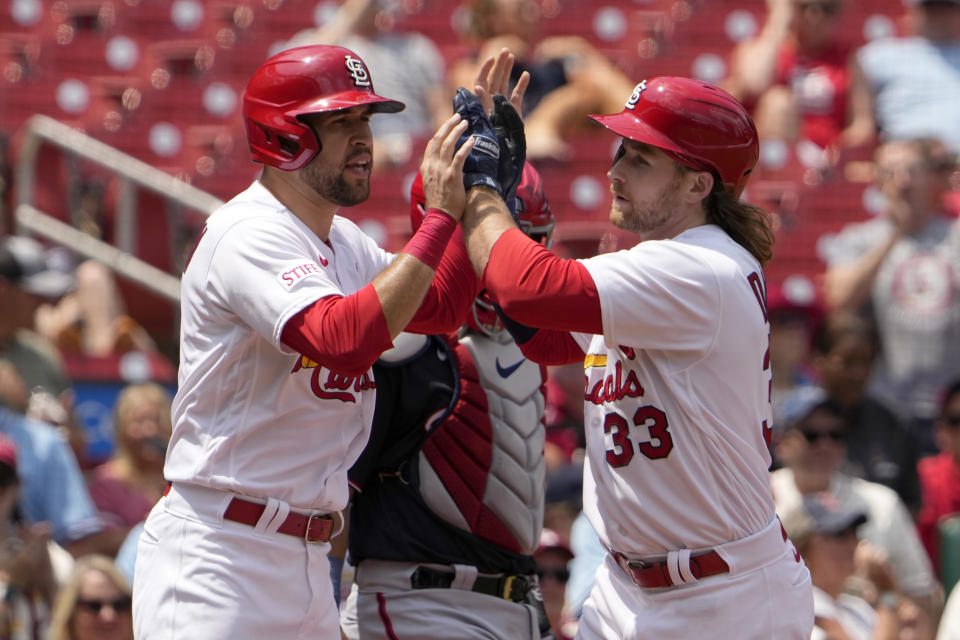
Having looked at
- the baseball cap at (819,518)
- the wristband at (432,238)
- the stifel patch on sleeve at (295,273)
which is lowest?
the baseball cap at (819,518)

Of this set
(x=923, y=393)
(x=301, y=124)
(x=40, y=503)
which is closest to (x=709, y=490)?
(x=301, y=124)

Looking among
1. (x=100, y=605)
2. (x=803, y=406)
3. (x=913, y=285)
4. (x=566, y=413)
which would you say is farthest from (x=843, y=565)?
(x=100, y=605)

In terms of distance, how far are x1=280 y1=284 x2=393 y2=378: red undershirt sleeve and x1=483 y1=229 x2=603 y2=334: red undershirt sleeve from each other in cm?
28

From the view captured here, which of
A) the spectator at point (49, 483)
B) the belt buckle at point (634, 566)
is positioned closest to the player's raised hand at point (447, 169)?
the belt buckle at point (634, 566)

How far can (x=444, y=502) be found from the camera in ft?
12.2

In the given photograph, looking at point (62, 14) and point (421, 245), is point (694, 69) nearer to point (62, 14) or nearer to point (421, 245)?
point (62, 14)

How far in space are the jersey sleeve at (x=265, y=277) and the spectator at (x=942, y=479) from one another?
11.4 ft

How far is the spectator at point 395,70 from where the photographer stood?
8.98 m

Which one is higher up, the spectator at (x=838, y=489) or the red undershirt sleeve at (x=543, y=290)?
the red undershirt sleeve at (x=543, y=290)

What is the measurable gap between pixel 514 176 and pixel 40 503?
123 inches

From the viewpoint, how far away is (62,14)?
11266 mm

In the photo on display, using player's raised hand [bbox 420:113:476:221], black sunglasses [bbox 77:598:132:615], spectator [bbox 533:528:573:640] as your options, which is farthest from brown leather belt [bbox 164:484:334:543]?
black sunglasses [bbox 77:598:132:615]

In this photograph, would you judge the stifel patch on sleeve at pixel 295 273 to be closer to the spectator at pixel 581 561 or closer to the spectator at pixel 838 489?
the spectator at pixel 581 561

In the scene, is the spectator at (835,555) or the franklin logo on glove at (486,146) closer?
the franklin logo on glove at (486,146)
